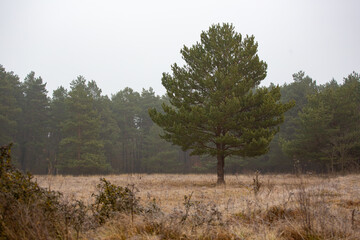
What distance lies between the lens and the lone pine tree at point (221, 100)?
524 inches

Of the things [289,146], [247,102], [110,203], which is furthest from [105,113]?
[110,203]

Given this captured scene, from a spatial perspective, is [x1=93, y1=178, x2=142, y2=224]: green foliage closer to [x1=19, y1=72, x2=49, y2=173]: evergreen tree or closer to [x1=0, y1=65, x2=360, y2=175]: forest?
[x1=0, y1=65, x2=360, y2=175]: forest

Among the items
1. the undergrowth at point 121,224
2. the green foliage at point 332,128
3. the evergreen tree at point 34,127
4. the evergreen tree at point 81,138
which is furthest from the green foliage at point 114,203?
the evergreen tree at point 34,127

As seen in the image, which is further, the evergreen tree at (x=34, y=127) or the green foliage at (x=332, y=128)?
the evergreen tree at (x=34, y=127)

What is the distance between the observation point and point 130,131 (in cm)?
4425

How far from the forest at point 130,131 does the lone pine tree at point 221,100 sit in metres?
12.2

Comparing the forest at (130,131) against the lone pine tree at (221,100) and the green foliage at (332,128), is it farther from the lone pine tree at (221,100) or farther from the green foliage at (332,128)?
the lone pine tree at (221,100)

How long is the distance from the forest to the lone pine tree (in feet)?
40.0

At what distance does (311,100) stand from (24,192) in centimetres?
2618

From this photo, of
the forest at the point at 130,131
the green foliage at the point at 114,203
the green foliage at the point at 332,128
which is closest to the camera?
the green foliage at the point at 114,203

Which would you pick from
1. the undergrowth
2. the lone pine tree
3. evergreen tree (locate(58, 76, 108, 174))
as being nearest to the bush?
the undergrowth

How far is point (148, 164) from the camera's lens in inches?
1614

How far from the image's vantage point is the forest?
23.8 m

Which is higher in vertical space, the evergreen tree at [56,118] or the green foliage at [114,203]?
the evergreen tree at [56,118]
